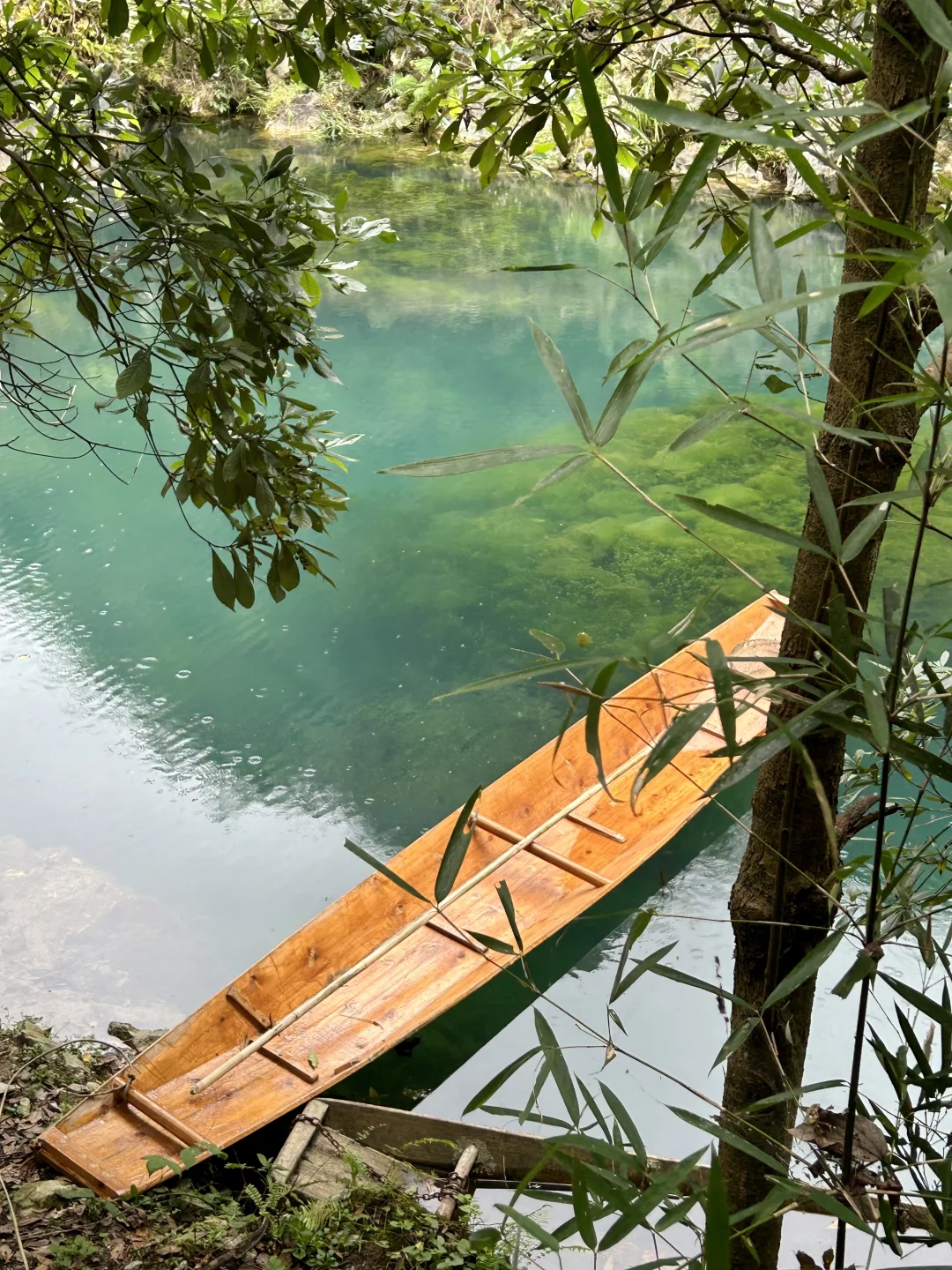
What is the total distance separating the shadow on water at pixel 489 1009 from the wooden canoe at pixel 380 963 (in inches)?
5.0

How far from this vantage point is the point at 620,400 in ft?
2.43

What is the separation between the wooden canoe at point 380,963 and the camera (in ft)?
7.34

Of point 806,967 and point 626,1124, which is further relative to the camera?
point 626,1124

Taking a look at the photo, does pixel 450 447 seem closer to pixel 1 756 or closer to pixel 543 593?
pixel 543 593

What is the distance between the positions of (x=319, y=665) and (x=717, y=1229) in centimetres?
386

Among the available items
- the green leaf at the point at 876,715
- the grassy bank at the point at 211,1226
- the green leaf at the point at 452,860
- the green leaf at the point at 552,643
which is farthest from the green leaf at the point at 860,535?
the grassy bank at the point at 211,1226

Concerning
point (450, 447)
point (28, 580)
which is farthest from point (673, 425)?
point (28, 580)

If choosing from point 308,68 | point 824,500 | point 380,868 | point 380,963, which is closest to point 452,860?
point 380,868

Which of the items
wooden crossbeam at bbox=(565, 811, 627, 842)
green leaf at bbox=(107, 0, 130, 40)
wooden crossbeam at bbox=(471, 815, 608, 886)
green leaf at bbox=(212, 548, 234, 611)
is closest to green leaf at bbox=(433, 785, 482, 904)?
green leaf at bbox=(212, 548, 234, 611)

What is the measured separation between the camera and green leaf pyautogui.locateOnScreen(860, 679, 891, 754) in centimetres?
63

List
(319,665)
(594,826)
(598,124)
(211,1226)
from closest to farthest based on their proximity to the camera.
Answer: (598,124) < (211,1226) < (594,826) < (319,665)

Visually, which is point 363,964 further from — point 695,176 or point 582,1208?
point 695,176

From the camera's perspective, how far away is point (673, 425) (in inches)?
258

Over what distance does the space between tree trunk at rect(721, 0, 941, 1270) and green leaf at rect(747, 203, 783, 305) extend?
263mm
